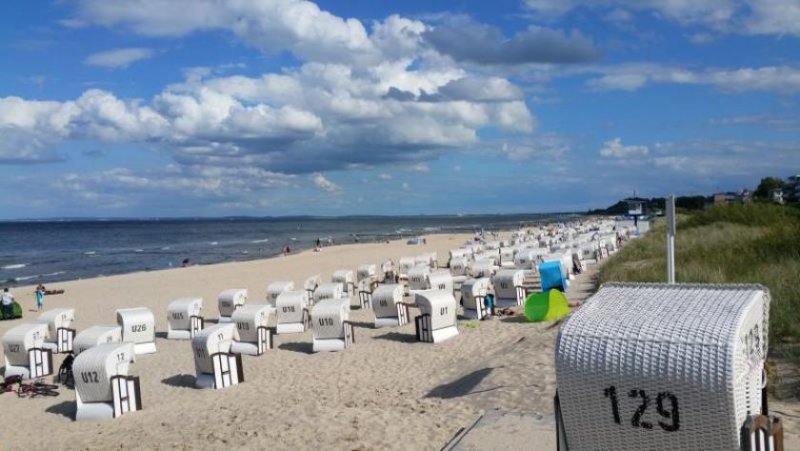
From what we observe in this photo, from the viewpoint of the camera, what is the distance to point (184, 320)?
17.1 m

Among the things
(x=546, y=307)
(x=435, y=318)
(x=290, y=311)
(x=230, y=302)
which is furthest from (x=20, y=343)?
(x=546, y=307)

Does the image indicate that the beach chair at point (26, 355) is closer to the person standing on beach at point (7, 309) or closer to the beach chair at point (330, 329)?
the beach chair at point (330, 329)

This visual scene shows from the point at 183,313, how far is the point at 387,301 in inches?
198

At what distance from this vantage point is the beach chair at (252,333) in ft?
47.2

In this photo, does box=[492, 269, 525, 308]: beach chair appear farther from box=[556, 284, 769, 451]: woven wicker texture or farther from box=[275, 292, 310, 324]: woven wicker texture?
box=[556, 284, 769, 451]: woven wicker texture

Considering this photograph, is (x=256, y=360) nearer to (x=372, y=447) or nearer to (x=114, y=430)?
(x=114, y=430)

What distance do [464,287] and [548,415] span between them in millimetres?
9327

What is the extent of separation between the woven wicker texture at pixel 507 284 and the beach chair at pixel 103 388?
9613 mm

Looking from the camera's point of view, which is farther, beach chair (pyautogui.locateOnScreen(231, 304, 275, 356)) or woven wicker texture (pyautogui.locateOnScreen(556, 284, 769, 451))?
beach chair (pyautogui.locateOnScreen(231, 304, 275, 356))

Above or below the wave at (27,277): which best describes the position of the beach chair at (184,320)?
above

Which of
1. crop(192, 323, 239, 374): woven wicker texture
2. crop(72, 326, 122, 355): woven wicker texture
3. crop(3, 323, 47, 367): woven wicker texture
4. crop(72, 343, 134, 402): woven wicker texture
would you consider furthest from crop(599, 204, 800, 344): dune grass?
crop(3, 323, 47, 367): woven wicker texture

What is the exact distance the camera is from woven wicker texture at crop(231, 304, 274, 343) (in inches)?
569

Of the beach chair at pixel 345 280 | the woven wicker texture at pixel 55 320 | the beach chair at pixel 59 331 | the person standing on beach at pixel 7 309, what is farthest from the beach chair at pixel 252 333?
the person standing on beach at pixel 7 309

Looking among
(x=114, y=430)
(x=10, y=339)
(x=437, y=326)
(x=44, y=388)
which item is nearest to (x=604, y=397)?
(x=114, y=430)
